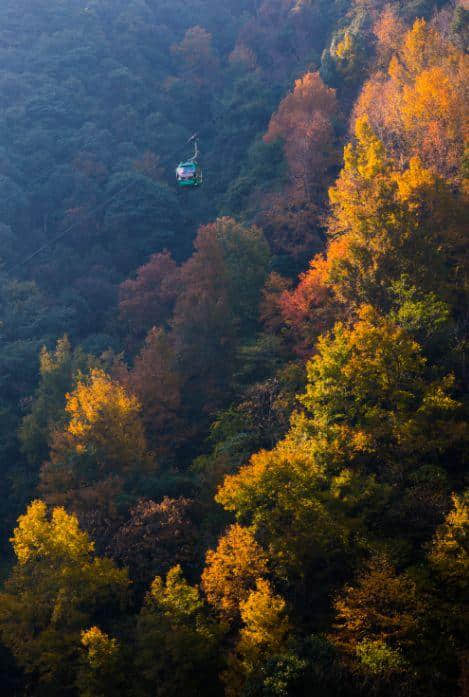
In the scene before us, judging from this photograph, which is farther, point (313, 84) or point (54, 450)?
point (313, 84)

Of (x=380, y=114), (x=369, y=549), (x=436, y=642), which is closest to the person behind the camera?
(x=436, y=642)

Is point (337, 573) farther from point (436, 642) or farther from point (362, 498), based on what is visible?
point (436, 642)

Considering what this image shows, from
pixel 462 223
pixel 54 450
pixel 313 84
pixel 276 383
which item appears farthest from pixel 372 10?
pixel 54 450

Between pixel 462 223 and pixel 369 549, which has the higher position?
pixel 462 223

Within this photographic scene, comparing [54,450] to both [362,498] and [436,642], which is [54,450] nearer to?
[362,498]

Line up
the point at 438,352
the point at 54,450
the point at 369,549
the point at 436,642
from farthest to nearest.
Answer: the point at 54,450 → the point at 438,352 → the point at 369,549 → the point at 436,642

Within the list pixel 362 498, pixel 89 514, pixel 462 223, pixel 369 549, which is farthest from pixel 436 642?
pixel 462 223

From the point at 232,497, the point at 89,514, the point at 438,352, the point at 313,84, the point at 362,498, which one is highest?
the point at 313,84
